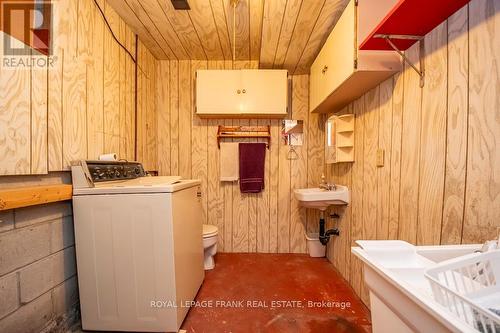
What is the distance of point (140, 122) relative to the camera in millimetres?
2141

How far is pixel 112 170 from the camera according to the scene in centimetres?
148

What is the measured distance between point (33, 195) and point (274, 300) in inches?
64.2

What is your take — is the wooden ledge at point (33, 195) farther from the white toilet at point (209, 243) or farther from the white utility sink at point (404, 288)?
the white utility sink at point (404, 288)

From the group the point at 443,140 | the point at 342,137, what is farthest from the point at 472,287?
the point at 342,137

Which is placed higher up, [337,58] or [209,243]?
[337,58]

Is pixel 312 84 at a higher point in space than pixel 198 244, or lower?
higher

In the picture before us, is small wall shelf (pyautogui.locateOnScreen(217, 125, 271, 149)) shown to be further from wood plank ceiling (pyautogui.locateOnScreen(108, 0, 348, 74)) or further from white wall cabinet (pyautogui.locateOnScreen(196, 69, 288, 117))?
wood plank ceiling (pyautogui.locateOnScreen(108, 0, 348, 74))

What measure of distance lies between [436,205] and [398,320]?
0.69m

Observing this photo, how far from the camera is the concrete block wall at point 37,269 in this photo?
3.15 ft

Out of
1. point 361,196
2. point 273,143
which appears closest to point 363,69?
point 361,196

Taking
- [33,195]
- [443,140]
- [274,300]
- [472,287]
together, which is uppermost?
[443,140]

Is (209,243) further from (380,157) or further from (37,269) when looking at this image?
(380,157)

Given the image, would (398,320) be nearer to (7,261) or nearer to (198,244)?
(198,244)

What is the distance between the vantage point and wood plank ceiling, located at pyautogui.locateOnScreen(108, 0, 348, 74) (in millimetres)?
1550
